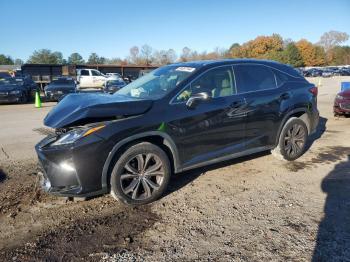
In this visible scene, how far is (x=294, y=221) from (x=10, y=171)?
456cm

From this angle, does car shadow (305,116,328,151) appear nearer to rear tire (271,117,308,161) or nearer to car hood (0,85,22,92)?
rear tire (271,117,308,161)

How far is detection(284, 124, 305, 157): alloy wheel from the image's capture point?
6.07 meters

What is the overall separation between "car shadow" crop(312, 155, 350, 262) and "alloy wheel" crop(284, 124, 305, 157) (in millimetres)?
847

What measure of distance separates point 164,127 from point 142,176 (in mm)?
681

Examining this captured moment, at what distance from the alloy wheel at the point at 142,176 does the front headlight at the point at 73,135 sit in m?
0.61

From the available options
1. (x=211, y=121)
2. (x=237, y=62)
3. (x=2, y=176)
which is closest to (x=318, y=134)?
(x=237, y=62)

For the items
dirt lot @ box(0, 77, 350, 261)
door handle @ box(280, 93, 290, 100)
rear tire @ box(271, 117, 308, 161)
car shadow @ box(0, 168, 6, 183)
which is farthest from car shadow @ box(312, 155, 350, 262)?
car shadow @ box(0, 168, 6, 183)

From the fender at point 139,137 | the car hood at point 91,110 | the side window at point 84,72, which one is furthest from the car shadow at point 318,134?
the side window at point 84,72

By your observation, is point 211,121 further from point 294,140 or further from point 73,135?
point 294,140

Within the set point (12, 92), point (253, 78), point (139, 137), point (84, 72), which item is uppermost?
point (84, 72)

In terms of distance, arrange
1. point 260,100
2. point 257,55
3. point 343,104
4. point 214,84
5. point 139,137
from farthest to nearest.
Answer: point 257,55, point 343,104, point 260,100, point 214,84, point 139,137

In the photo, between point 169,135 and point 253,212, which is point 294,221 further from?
point 169,135

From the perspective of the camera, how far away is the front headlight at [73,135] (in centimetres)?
391

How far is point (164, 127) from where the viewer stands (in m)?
4.41
